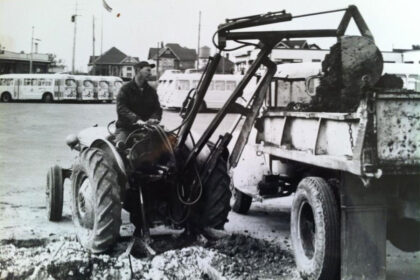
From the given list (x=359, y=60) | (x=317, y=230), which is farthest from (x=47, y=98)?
(x=317, y=230)

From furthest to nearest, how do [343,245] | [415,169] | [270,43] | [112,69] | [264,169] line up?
[112,69] → [264,169] → [270,43] → [343,245] → [415,169]

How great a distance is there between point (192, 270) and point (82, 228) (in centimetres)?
142

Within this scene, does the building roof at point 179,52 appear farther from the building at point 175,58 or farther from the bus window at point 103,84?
the bus window at point 103,84

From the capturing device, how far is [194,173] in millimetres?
5781

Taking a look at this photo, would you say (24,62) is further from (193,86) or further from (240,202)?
(240,202)

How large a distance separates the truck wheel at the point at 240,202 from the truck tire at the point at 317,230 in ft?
9.01

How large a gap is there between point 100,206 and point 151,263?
0.73 metres

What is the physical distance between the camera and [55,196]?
6766 millimetres

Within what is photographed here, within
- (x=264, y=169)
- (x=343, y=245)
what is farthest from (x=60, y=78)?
(x=343, y=245)

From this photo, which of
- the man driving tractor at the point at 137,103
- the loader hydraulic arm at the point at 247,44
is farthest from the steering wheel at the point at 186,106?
the man driving tractor at the point at 137,103

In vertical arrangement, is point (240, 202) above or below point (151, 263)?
above

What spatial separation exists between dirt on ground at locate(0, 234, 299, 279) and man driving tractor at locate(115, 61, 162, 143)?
1330mm

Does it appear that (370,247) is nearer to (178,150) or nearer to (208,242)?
(208,242)

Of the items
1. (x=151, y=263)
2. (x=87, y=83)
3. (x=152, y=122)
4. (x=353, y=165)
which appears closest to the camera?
(x=353, y=165)
